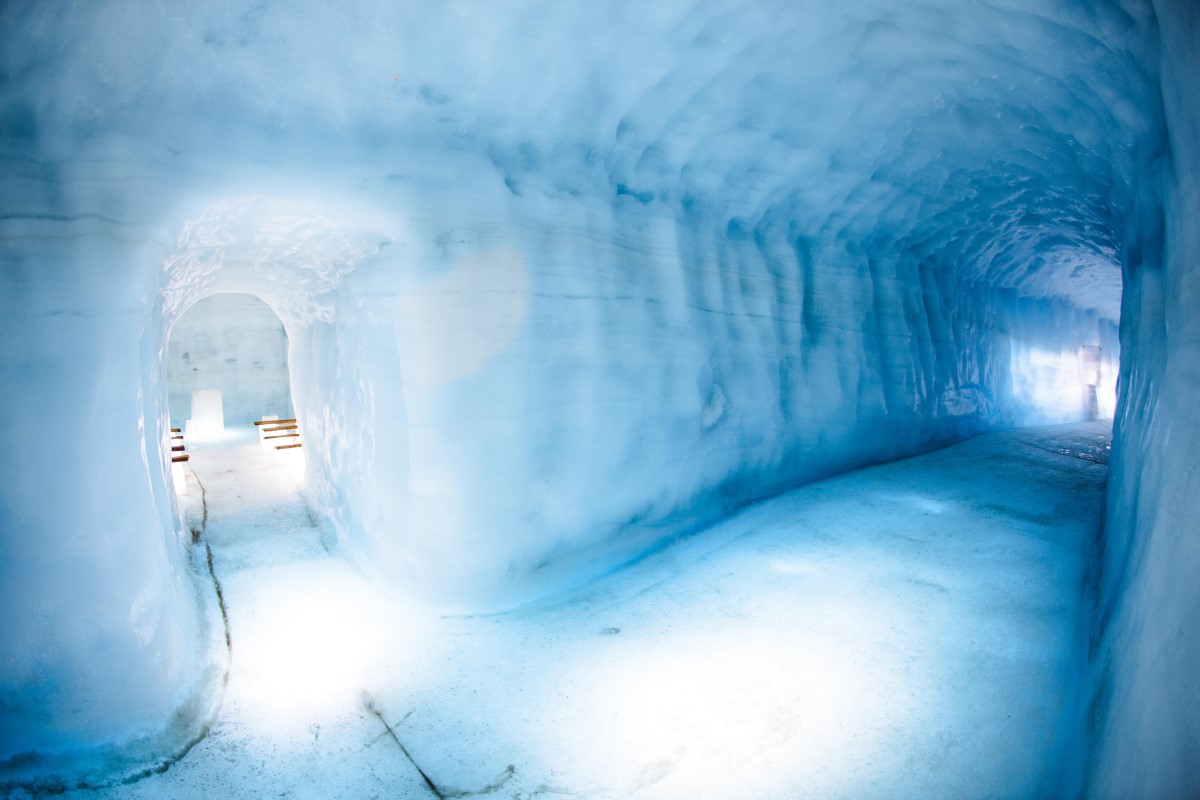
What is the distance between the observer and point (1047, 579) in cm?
323

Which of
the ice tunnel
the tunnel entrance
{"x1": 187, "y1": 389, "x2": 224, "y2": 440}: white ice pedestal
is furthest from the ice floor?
the tunnel entrance

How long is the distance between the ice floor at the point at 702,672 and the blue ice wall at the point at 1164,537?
0.41 metres

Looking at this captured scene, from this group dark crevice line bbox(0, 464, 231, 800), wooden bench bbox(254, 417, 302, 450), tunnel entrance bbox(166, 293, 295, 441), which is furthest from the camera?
tunnel entrance bbox(166, 293, 295, 441)

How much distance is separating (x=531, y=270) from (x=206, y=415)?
333 inches

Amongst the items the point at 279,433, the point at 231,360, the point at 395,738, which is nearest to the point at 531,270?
the point at 395,738

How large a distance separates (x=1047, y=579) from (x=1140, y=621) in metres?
1.60

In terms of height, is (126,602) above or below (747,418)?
below

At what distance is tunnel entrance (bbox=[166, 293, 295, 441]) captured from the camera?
1087 cm

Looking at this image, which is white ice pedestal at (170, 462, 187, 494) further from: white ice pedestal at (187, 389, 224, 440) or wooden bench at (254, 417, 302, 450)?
white ice pedestal at (187, 389, 224, 440)

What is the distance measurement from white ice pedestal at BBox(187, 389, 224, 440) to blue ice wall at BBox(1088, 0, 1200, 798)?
10.5 metres

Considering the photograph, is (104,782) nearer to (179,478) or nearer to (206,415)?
(179,478)

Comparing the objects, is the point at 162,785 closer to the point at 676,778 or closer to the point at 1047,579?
the point at 676,778

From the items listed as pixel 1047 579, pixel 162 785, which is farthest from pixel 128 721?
pixel 1047 579

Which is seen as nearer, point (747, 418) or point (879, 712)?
point (879, 712)
